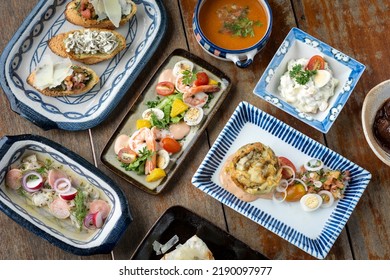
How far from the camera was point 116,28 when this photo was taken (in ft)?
10.1

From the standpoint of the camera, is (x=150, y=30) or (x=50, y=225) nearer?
(x=50, y=225)

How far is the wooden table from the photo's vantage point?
9.56 feet

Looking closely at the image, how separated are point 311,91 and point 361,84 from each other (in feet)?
1.08

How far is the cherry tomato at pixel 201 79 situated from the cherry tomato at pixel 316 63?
1.50 feet

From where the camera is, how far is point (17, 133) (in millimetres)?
2957

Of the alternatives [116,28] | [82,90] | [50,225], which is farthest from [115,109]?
[50,225]

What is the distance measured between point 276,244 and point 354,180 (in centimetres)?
45

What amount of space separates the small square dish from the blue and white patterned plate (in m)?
0.10

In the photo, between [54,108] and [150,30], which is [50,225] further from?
[150,30]

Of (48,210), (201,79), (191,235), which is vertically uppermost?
(201,79)

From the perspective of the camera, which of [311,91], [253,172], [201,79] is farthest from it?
[201,79]

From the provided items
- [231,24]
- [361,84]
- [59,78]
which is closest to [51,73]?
[59,78]

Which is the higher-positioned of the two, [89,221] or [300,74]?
[300,74]

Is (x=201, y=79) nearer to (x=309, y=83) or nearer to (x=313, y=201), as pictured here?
(x=309, y=83)
